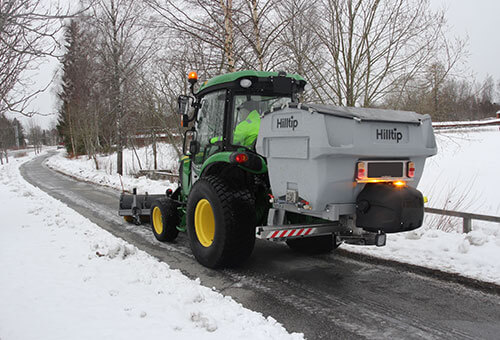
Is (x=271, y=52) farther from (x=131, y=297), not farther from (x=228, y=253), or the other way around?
(x=131, y=297)

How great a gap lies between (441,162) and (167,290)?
16092 mm

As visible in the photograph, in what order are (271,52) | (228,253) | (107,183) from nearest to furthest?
(228,253) < (271,52) < (107,183)

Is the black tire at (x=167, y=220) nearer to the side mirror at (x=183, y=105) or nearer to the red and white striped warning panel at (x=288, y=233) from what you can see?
the side mirror at (x=183, y=105)

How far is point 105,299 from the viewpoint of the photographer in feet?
12.5

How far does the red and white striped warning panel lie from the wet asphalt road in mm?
590

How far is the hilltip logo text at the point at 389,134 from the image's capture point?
3.73m

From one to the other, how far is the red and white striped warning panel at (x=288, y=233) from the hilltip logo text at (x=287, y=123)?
116 cm

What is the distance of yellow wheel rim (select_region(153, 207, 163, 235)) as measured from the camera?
Result: 258 inches

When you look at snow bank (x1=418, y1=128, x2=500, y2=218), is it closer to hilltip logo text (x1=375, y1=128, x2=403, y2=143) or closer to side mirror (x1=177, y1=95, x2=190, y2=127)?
hilltip logo text (x1=375, y1=128, x2=403, y2=143)

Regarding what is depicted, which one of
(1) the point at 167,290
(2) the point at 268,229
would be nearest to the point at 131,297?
(1) the point at 167,290

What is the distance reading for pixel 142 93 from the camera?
45.9ft

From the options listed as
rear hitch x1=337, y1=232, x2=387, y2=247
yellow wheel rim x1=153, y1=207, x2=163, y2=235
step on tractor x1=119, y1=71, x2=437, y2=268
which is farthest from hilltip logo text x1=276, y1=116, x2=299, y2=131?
yellow wheel rim x1=153, y1=207, x2=163, y2=235

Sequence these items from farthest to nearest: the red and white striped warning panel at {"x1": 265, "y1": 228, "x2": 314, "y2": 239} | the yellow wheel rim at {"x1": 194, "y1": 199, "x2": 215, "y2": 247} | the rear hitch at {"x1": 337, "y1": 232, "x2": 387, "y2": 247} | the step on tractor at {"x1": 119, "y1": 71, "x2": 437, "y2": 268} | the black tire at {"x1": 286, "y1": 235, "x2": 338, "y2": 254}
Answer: the black tire at {"x1": 286, "y1": 235, "x2": 338, "y2": 254}, the yellow wheel rim at {"x1": 194, "y1": 199, "x2": 215, "y2": 247}, the red and white striped warning panel at {"x1": 265, "y1": 228, "x2": 314, "y2": 239}, the rear hitch at {"x1": 337, "y1": 232, "x2": 387, "y2": 247}, the step on tractor at {"x1": 119, "y1": 71, "x2": 437, "y2": 268}

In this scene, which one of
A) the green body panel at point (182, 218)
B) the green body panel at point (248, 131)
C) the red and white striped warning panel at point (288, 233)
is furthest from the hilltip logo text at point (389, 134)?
the green body panel at point (182, 218)
